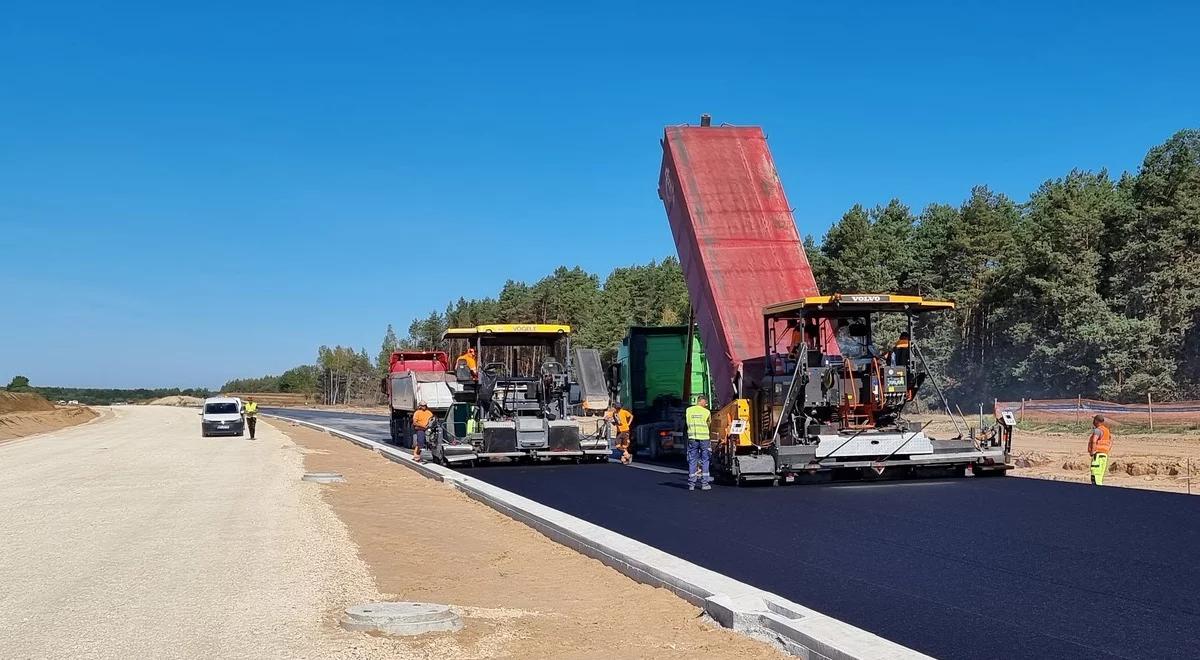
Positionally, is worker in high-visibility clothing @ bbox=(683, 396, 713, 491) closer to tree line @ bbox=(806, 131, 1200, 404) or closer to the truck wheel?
the truck wheel

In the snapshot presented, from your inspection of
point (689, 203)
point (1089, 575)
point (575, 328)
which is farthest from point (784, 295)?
point (575, 328)

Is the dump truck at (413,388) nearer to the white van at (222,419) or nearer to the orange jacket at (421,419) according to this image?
the orange jacket at (421,419)

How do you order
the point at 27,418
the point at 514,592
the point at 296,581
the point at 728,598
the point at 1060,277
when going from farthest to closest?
1. the point at 27,418
2. the point at 1060,277
3. the point at 296,581
4. the point at 514,592
5. the point at 728,598

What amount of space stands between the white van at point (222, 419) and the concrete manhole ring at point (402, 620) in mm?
32948

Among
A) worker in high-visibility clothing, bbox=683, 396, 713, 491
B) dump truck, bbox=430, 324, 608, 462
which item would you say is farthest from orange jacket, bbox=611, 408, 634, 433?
worker in high-visibility clothing, bbox=683, 396, 713, 491

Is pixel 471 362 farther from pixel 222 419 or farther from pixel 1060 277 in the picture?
pixel 1060 277

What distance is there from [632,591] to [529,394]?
13146 millimetres

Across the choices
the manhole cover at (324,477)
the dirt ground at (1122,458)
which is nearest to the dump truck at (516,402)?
the manhole cover at (324,477)

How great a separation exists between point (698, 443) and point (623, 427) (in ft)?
26.7

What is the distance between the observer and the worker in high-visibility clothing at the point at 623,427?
856 inches

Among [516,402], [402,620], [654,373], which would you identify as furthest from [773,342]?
[402,620]

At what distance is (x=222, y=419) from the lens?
123 feet

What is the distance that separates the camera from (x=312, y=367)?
561 ft

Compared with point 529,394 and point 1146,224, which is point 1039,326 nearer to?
point 1146,224
